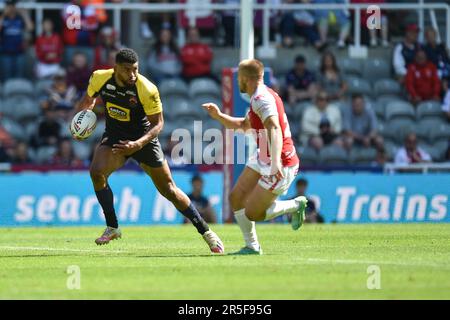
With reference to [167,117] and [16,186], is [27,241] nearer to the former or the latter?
[16,186]

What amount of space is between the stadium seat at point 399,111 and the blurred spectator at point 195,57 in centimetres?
408

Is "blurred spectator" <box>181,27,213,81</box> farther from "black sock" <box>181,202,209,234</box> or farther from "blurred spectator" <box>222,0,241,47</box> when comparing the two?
"black sock" <box>181,202,209,234</box>

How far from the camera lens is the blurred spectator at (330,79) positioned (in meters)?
26.7

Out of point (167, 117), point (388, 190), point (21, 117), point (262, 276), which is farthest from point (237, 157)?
point (262, 276)

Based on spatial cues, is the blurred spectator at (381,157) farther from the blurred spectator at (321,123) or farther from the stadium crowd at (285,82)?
the blurred spectator at (321,123)

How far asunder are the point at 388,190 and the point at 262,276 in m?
10.7

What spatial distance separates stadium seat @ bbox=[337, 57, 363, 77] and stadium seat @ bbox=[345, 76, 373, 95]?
0.29 metres

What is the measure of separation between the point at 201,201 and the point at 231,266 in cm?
942

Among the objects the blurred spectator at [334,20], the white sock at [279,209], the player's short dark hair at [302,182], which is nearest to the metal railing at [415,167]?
the player's short dark hair at [302,182]

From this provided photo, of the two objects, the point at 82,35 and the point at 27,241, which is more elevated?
the point at 82,35

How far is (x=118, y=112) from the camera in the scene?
1448cm

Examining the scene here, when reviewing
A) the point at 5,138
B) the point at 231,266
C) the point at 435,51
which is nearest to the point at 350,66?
the point at 435,51

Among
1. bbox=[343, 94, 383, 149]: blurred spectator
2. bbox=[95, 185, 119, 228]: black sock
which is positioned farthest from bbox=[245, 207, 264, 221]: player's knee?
bbox=[343, 94, 383, 149]: blurred spectator

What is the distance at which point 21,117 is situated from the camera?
26.4m
